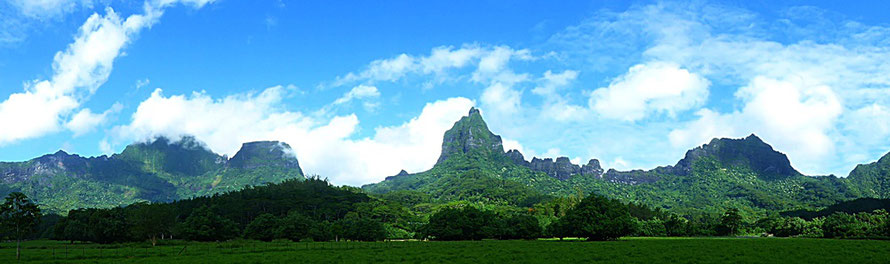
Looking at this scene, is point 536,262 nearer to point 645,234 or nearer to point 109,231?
point 109,231

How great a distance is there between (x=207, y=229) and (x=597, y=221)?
76136mm

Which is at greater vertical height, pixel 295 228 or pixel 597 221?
pixel 295 228

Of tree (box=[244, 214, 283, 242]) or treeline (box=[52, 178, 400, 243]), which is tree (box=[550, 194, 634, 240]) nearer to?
treeline (box=[52, 178, 400, 243])

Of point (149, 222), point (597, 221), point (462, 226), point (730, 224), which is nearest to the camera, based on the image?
point (597, 221)

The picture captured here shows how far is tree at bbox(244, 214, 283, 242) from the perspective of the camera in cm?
10726

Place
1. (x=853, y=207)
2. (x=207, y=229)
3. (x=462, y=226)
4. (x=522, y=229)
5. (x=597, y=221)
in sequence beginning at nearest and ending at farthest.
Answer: (x=597, y=221), (x=207, y=229), (x=462, y=226), (x=522, y=229), (x=853, y=207)

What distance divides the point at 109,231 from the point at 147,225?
8062 mm

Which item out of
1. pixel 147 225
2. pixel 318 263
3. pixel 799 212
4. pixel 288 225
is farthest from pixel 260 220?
pixel 799 212

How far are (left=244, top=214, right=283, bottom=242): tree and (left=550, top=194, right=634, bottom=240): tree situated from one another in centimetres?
5746

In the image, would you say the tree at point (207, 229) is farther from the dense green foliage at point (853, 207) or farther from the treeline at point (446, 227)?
the dense green foliage at point (853, 207)

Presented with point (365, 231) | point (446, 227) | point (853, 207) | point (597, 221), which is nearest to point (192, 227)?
point (365, 231)

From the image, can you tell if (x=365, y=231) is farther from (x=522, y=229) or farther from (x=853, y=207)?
(x=853, y=207)

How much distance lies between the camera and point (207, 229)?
105875 mm

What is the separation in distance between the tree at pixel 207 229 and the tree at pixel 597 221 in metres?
69.1
